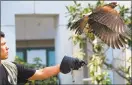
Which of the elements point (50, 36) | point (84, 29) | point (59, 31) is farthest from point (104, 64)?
point (84, 29)

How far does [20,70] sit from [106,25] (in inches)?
53.1

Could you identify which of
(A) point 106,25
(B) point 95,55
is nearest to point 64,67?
(A) point 106,25

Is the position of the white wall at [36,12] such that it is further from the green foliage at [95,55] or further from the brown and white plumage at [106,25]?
the brown and white plumage at [106,25]

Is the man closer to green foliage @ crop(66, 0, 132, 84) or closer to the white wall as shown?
green foliage @ crop(66, 0, 132, 84)

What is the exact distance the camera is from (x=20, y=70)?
413 centimetres

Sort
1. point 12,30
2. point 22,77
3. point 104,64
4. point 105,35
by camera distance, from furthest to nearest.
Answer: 1. point 12,30
2. point 104,64
3. point 105,35
4. point 22,77

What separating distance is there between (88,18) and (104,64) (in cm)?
528

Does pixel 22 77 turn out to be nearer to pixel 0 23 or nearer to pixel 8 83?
pixel 8 83

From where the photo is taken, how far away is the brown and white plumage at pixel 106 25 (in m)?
A: 4.88

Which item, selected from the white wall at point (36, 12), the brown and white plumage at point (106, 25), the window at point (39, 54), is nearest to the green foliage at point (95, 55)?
the white wall at point (36, 12)

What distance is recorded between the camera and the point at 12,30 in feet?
36.9

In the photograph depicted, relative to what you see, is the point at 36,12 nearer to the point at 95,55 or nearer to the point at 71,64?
the point at 95,55

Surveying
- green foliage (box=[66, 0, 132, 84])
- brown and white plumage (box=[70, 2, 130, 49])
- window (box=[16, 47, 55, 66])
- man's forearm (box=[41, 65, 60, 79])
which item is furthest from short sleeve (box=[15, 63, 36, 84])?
window (box=[16, 47, 55, 66])

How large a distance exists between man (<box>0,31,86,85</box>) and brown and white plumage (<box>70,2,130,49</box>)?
844 millimetres
